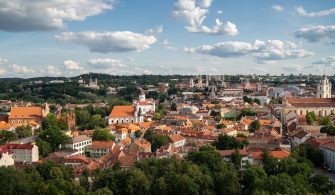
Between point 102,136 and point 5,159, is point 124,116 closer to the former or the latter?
point 102,136

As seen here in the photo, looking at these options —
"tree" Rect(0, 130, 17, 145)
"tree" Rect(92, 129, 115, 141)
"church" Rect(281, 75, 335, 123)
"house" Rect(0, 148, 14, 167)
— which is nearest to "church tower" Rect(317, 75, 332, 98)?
"church" Rect(281, 75, 335, 123)

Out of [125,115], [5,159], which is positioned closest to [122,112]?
[125,115]

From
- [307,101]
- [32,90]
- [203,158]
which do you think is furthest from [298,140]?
[32,90]

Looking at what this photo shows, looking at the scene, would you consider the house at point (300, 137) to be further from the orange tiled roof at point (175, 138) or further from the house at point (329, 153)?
the orange tiled roof at point (175, 138)

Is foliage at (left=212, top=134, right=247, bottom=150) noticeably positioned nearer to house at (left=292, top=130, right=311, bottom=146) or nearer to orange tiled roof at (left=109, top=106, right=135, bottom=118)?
house at (left=292, top=130, right=311, bottom=146)

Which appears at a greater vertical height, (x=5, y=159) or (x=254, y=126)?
(x=5, y=159)
